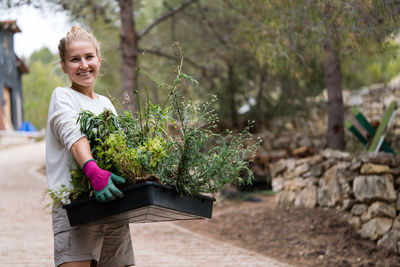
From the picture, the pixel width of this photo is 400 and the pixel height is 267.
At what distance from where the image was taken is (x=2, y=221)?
6.78 metres

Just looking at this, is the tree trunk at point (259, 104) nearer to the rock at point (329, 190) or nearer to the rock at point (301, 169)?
the rock at point (301, 169)

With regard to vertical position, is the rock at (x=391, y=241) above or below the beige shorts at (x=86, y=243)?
below

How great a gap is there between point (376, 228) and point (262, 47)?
2623mm

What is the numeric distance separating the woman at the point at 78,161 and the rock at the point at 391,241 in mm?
3647

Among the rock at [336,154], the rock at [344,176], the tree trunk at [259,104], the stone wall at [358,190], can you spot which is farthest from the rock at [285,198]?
the tree trunk at [259,104]

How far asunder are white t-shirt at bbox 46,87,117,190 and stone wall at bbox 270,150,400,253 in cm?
411

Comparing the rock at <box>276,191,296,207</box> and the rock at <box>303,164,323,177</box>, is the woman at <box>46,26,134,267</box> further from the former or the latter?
the rock at <box>276,191,296,207</box>

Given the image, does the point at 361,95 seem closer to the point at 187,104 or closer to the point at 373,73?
the point at 373,73

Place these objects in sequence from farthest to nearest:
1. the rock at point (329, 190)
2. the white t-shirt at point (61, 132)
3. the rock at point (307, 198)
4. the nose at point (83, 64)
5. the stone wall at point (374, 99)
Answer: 1. the stone wall at point (374, 99)
2. the rock at point (307, 198)
3. the rock at point (329, 190)
4. the nose at point (83, 64)
5. the white t-shirt at point (61, 132)

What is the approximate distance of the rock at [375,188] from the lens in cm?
539

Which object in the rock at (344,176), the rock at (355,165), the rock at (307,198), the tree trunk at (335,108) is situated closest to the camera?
Result: the rock at (355,165)

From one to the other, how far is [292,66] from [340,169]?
1582 mm

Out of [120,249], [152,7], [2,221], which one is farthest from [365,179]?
[152,7]

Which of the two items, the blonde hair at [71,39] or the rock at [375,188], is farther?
the rock at [375,188]
